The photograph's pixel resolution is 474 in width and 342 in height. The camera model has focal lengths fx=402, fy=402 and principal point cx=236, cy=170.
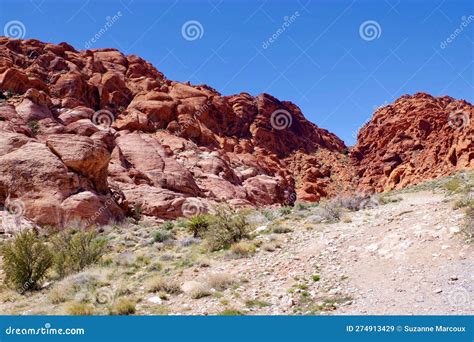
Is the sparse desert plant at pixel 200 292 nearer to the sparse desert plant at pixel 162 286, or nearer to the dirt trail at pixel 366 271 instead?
the dirt trail at pixel 366 271

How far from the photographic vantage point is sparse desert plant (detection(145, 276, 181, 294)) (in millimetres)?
9617

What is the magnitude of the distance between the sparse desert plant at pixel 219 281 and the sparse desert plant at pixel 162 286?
78cm

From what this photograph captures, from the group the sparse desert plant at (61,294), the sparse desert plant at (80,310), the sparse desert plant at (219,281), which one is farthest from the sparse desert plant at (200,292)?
the sparse desert plant at (61,294)

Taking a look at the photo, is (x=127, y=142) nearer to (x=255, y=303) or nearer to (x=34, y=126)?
(x=34, y=126)

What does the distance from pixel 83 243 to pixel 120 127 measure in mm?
31201

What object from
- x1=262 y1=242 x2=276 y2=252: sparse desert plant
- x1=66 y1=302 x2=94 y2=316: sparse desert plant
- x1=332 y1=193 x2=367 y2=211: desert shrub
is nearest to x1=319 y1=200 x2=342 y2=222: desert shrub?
x1=332 y1=193 x2=367 y2=211: desert shrub

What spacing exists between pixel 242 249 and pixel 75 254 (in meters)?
5.57

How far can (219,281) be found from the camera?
9555 mm

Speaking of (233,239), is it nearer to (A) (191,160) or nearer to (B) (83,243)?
(B) (83,243)

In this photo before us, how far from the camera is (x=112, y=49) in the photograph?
65250mm

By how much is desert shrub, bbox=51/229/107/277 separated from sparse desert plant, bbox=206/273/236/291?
5303 millimetres

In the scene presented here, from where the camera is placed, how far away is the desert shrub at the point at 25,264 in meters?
11.8
